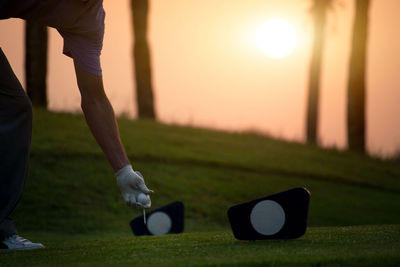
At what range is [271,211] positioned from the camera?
152 inches

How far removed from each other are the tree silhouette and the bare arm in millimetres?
15574

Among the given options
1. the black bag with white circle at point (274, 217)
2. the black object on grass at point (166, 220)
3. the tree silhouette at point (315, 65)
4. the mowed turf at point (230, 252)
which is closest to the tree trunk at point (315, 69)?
the tree silhouette at point (315, 65)

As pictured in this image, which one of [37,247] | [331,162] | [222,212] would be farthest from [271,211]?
[331,162]

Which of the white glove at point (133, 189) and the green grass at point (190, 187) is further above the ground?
the white glove at point (133, 189)

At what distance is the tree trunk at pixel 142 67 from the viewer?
1669 cm

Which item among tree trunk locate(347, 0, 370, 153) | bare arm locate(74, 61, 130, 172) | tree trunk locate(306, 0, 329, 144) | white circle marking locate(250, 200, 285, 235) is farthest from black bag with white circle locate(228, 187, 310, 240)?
tree trunk locate(306, 0, 329, 144)

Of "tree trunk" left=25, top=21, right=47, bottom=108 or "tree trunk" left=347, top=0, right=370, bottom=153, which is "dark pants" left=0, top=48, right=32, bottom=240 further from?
"tree trunk" left=347, top=0, right=370, bottom=153

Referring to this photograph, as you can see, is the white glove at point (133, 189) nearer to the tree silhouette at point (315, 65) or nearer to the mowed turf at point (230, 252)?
the mowed turf at point (230, 252)

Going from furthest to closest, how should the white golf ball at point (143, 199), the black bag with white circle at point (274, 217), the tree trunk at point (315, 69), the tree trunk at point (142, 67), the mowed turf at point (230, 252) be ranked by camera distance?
the tree trunk at point (315, 69)
the tree trunk at point (142, 67)
the black bag with white circle at point (274, 217)
the white golf ball at point (143, 199)
the mowed turf at point (230, 252)

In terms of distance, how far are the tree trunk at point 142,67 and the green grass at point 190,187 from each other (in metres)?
1.54

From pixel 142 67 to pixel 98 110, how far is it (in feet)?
42.2

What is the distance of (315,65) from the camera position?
65.3 feet

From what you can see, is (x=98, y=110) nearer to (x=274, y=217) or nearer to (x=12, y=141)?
(x=12, y=141)

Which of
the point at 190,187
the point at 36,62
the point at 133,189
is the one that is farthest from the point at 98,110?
the point at 36,62
